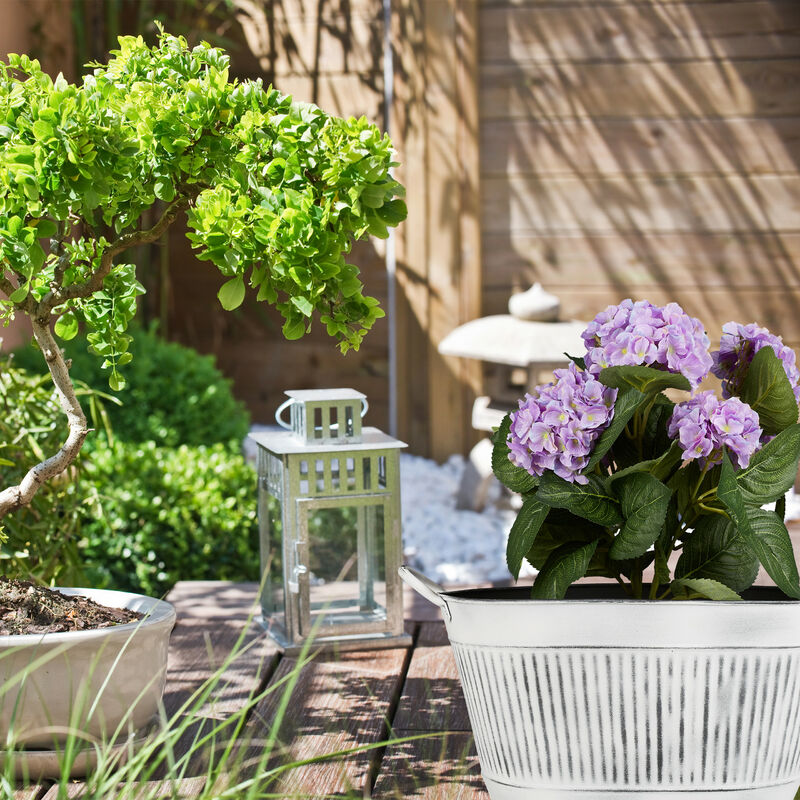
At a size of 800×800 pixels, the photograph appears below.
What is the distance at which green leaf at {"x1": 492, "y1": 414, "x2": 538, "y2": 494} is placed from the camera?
1125 mm

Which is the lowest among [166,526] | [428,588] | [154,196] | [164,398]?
[166,526]

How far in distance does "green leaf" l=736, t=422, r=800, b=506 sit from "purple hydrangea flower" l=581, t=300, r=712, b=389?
0.30 feet

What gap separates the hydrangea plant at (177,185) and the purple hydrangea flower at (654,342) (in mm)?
293

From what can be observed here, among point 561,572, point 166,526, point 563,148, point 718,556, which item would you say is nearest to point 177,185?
point 561,572

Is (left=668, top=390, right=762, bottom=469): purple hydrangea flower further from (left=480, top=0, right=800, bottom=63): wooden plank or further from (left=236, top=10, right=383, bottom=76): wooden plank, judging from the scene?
(left=236, top=10, right=383, bottom=76): wooden plank

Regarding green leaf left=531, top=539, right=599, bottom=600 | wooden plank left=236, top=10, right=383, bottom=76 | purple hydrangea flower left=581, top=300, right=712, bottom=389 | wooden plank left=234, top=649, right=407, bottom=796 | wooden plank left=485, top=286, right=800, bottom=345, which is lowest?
wooden plank left=485, top=286, right=800, bottom=345

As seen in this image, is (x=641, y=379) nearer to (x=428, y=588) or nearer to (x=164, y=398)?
(x=428, y=588)

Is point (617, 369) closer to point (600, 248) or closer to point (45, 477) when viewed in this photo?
point (45, 477)

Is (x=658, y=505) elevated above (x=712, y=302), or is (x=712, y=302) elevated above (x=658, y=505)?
(x=658, y=505)

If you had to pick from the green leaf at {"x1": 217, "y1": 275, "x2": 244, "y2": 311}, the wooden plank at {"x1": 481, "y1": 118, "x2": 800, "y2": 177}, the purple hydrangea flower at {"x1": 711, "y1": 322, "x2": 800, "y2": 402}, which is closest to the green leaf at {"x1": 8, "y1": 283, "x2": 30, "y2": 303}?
the green leaf at {"x1": 217, "y1": 275, "x2": 244, "y2": 311}

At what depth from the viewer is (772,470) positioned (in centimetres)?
106

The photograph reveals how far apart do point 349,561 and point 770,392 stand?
855 millimetres

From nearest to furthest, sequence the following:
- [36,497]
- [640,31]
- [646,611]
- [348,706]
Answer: [646,611] → [348,706] → [36,497] → [640,31]

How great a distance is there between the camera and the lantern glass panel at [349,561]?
1.78 meters
